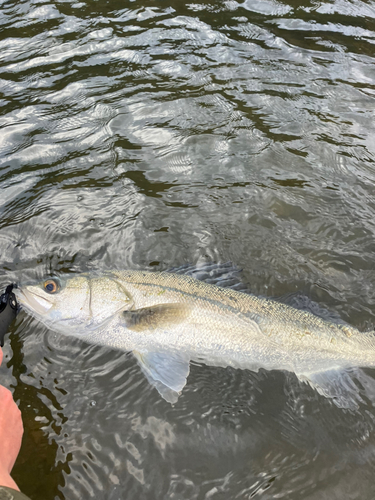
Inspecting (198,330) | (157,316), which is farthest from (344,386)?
(157,316)

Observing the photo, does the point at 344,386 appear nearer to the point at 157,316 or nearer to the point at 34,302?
the point at 157,316

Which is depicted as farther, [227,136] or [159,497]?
[227,136]

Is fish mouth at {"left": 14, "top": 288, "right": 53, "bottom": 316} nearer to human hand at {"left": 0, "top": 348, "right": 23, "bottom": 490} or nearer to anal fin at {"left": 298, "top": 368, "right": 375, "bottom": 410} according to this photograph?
human hand at {"left": 0, "top": 348, "right": 23, "bottom": 490}

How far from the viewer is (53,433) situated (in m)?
3.26

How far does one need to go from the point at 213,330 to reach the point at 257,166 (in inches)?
122

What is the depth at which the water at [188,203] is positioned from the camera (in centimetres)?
316

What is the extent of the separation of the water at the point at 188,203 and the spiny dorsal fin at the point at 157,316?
0.42 m

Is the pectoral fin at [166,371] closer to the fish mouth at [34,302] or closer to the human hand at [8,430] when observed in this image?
the fish mouth at [34,302]

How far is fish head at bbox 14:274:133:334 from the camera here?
357 cm

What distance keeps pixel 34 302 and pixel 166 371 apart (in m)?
1.33

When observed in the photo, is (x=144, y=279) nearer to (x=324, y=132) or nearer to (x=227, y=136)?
(x=227, y=136)

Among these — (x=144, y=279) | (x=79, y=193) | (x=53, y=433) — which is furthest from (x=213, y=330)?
(x=79, y=193)

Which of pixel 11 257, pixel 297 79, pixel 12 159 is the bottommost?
pixel 11 257

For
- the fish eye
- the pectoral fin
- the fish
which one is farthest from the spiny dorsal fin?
the fish eye
